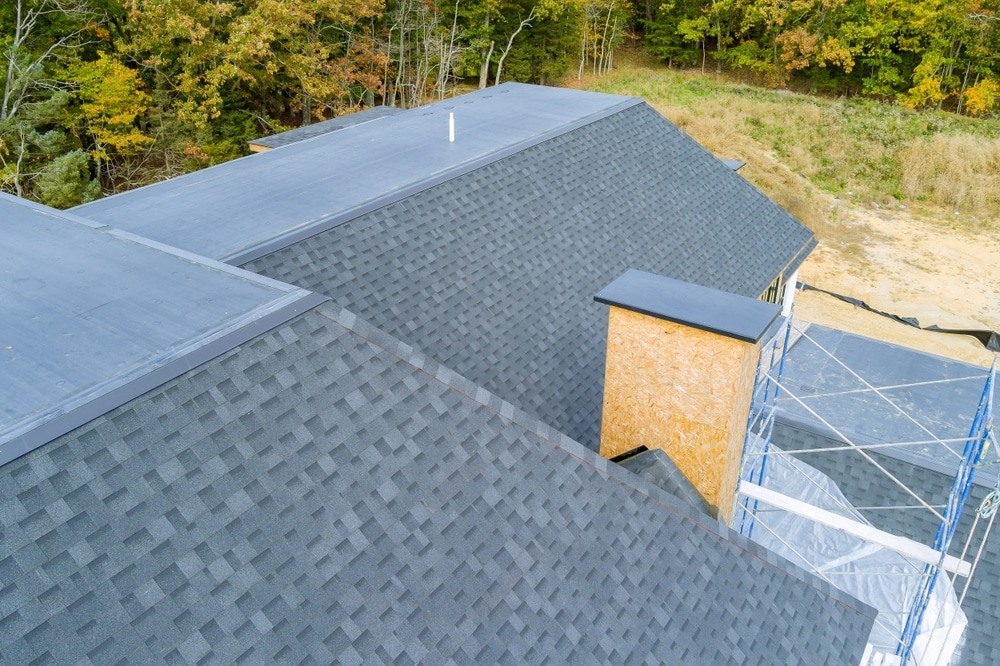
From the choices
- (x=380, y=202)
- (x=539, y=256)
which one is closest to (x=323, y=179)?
(x=380, y=202)

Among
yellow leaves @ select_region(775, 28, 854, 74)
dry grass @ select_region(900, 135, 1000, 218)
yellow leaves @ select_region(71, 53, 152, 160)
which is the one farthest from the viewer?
yellow leaves @ select_region(775, 28, 854, 74)

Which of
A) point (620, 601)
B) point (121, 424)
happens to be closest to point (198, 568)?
point (121, 424)

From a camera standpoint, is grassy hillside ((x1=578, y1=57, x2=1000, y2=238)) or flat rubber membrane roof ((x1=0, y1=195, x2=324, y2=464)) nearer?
flat rubber membrane roof ((x1=0, y1=195, x2=324, y2=464))

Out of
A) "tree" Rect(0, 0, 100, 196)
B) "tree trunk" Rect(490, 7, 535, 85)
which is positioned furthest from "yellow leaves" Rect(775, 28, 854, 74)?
"tree" Rect(0, 0, 100, 196)

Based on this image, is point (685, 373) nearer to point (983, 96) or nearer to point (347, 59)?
point (347, 59)

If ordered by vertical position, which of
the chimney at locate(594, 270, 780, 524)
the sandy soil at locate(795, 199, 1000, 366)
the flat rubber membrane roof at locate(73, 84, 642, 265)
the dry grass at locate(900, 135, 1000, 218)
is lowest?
the sandy soil at locate(795, 199, 1000, 366)

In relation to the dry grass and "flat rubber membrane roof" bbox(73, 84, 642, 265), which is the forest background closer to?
the dry grass
